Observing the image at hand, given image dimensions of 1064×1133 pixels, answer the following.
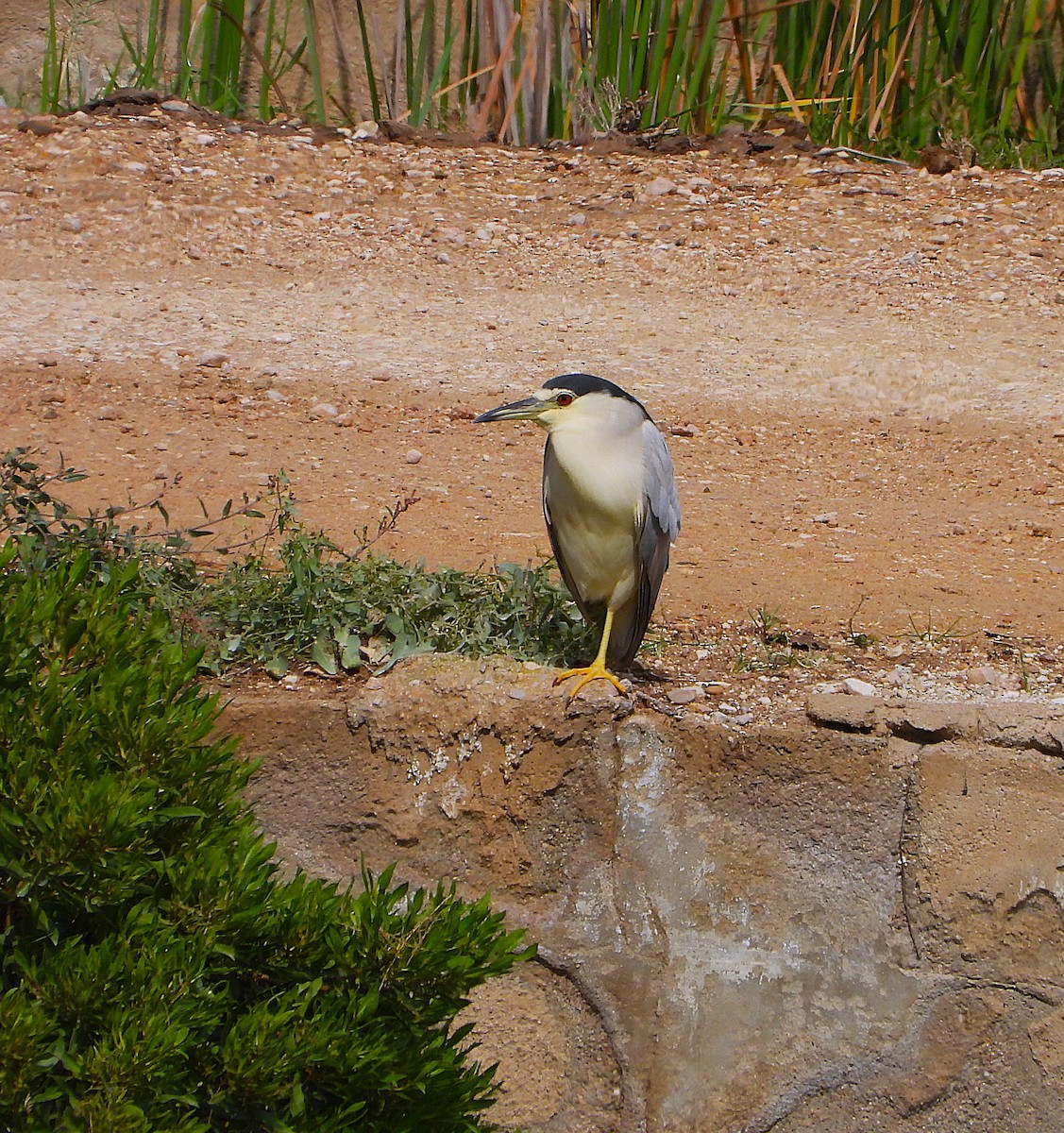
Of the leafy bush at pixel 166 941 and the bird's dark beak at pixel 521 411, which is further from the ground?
the bird's dark beak at pixel 521 411

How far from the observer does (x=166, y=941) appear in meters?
2.23

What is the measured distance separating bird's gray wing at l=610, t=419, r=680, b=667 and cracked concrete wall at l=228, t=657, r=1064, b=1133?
0.46 meters

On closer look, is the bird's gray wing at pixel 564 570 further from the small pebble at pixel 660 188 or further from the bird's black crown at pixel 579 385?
the small pebble at pixel 660 188

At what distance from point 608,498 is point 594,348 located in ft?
10.0

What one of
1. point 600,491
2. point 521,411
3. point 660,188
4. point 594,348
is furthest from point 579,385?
point 660,188

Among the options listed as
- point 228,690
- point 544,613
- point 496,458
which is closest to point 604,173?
point 496,458

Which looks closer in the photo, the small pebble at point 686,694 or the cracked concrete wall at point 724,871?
the cracked concrete wall at point 724,871

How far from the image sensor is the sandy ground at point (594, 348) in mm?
4672

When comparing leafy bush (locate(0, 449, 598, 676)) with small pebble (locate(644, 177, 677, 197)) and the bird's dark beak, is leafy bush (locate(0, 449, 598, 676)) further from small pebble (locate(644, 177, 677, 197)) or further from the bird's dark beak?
small pebble (locate(644, 177, 677, 197))

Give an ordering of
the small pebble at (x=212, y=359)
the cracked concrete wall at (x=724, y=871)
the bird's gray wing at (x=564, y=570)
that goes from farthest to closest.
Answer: the small pebble at (x=212, y=359) → the bird's gray wing at (x=564, y=570) → the cracked concrete wall at (x=724, y=871)

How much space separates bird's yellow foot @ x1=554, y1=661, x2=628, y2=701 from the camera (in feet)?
11.3

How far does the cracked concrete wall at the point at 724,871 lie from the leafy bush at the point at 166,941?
95cm

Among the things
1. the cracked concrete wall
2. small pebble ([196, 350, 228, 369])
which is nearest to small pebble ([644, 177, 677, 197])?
small pebble ([196, 350, 228, 369])

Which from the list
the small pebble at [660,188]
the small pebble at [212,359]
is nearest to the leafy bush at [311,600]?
the small pebble at [212,359]
